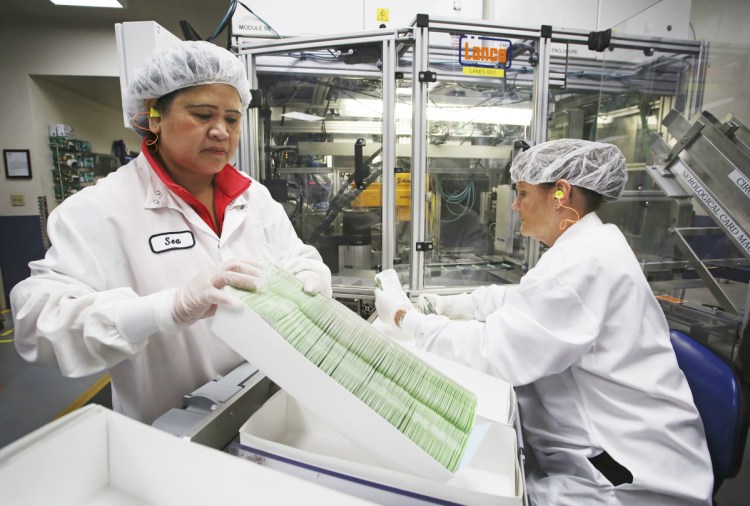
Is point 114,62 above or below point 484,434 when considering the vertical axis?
above

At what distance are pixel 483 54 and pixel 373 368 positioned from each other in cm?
198

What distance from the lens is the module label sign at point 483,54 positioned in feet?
6.72

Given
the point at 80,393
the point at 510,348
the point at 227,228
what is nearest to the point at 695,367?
the point at 510,348

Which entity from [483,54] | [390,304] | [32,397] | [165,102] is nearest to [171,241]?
[165,102]

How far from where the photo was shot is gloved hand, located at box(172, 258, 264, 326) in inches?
26.0

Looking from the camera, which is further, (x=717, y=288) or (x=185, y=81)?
(x=717, y=288)

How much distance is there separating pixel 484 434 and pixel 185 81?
1.13m

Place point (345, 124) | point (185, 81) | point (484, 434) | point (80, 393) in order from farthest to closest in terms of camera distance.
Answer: point (80, 393), point (345, 124), point (185, 81), point (484, 434)

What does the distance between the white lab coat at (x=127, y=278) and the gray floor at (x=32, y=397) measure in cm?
197

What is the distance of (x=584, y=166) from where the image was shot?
1.29 meters

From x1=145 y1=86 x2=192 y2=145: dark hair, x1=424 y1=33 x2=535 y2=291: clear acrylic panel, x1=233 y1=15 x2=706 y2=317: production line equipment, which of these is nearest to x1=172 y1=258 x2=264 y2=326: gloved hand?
x1=145 y1=86 x2=192 y2=145: dark hair

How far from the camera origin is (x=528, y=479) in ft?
3.59

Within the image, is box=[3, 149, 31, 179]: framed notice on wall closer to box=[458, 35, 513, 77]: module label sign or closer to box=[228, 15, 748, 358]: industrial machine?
box=[228, 15, 748, 358]: industrial machine

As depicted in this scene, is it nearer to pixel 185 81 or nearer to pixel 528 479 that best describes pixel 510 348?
pixel 528 479
